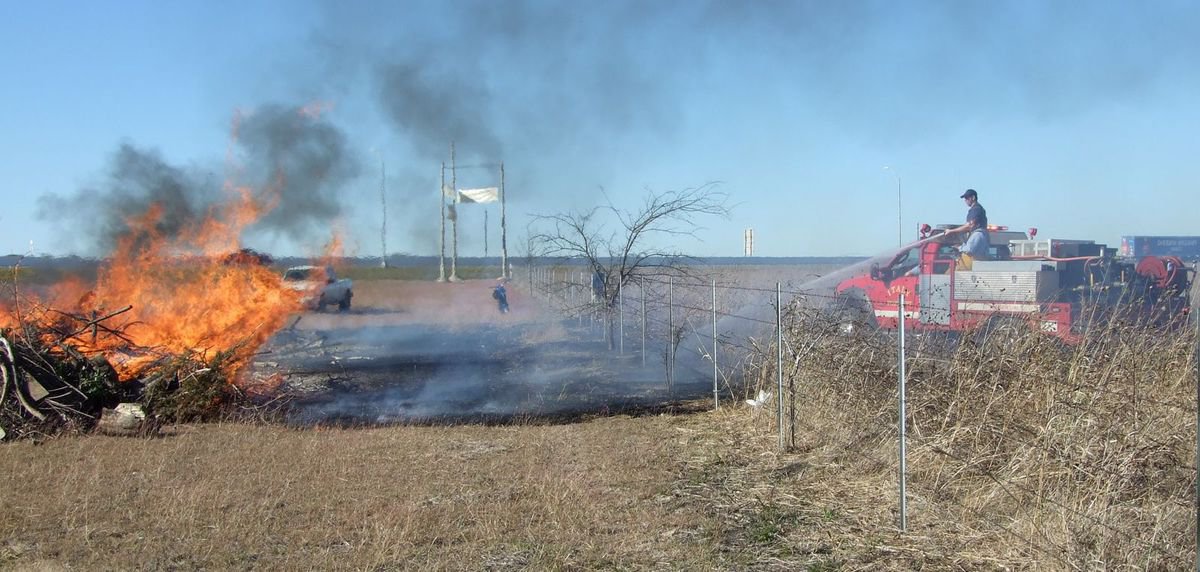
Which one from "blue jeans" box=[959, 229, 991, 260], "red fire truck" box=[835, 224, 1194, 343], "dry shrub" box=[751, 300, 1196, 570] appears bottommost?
"dry shrub" box=[751, 300, 1196, 570]

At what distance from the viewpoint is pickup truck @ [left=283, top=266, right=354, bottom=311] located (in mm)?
20766

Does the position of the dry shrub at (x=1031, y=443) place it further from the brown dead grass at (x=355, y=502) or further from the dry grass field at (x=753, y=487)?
the brown dead grass at (x=355, y=502)

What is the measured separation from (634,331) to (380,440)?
319 inches

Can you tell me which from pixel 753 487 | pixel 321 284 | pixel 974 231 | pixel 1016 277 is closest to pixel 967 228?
pixel 974 231

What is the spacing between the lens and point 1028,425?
5770 mm

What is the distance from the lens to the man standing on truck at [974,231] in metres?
13.2

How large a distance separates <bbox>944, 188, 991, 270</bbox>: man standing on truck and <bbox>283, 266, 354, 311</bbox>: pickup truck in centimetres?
1207

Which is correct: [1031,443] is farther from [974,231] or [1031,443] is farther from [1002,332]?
[974,231]

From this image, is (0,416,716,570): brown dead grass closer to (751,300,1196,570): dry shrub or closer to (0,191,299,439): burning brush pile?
(0,191,299,439): burning brush pile

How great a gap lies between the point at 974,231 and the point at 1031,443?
846 centimetres

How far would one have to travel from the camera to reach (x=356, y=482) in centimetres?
725

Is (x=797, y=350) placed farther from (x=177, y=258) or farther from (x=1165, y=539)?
(x=177, y=258)

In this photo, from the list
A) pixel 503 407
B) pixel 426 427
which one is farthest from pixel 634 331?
pixel 426 427

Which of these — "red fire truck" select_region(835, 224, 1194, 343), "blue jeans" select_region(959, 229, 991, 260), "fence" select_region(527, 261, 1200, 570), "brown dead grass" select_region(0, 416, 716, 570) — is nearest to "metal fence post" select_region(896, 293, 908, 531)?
"fence" select_region(527, 261, 1200, 570)
